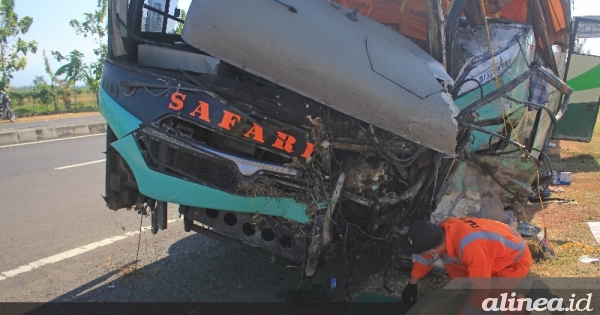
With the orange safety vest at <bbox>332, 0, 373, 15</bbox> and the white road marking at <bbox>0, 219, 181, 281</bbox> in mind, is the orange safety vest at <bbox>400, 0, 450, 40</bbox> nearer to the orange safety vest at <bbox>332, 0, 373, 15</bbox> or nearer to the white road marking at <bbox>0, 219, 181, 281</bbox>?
the orange safety vest at <bbox>332, 0, 373, 15</bbox>

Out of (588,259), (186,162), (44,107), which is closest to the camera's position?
(186,162)

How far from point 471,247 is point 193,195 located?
5.44ft

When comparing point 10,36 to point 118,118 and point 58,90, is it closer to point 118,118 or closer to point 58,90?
point 58,90

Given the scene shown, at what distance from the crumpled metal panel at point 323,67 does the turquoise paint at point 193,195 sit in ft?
2.20

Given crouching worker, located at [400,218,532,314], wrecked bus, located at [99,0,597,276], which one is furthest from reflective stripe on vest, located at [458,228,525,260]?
wrecked bus, located at [99,0,597,276]

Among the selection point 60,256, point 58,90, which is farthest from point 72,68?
point 60,256

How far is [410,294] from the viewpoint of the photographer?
11.0 feet

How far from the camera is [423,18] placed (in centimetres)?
393

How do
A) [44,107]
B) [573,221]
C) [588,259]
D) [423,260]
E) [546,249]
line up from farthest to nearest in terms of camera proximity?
[44,107], [573,221], [546,249], [588,259], [423,260]

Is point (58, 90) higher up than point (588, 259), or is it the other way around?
point (588, 259)

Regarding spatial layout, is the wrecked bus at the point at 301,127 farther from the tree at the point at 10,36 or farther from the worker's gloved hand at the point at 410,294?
the tree at the point at 10,36

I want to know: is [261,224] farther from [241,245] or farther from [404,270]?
[404,270]

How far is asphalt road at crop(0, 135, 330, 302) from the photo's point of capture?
3742mm

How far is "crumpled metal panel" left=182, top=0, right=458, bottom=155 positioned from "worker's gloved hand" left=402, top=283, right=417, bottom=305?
0.95 m
